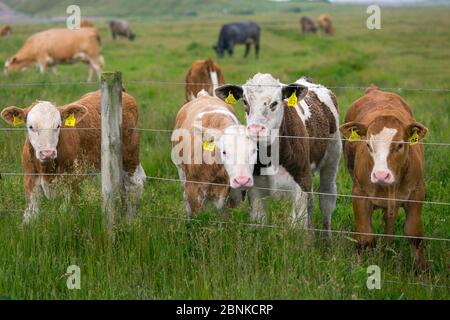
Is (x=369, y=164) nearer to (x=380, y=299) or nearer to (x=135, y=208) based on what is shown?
(x=380, y=299)

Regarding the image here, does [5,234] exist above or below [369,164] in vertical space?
below

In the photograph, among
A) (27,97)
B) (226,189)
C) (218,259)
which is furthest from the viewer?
(27,97)

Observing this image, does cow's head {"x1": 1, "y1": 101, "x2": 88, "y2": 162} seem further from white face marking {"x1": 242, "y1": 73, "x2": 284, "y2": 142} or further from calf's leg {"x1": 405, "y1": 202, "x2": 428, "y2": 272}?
calf's leg {"x1": 405, "y1": 202, "x2": 428, "y2": 272}

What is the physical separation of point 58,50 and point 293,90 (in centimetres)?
1937

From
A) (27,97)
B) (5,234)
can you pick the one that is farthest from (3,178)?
(27,97)

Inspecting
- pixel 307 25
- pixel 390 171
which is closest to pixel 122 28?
pixel 307 25

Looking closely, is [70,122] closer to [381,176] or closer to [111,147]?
[111,147]

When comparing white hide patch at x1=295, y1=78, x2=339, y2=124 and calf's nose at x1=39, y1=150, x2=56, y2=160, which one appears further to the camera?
white hide patch at x1=295, y1=78, x2=339, y2=124

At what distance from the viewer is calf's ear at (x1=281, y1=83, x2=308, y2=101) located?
6.73m

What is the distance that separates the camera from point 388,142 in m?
6.16

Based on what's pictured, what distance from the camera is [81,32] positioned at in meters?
25.4

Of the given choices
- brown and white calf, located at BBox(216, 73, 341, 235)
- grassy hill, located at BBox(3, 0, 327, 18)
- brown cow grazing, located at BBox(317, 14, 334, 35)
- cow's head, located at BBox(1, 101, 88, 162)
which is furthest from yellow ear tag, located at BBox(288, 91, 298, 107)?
grassy hill, located at BBox(3, 0, 327, 18)
